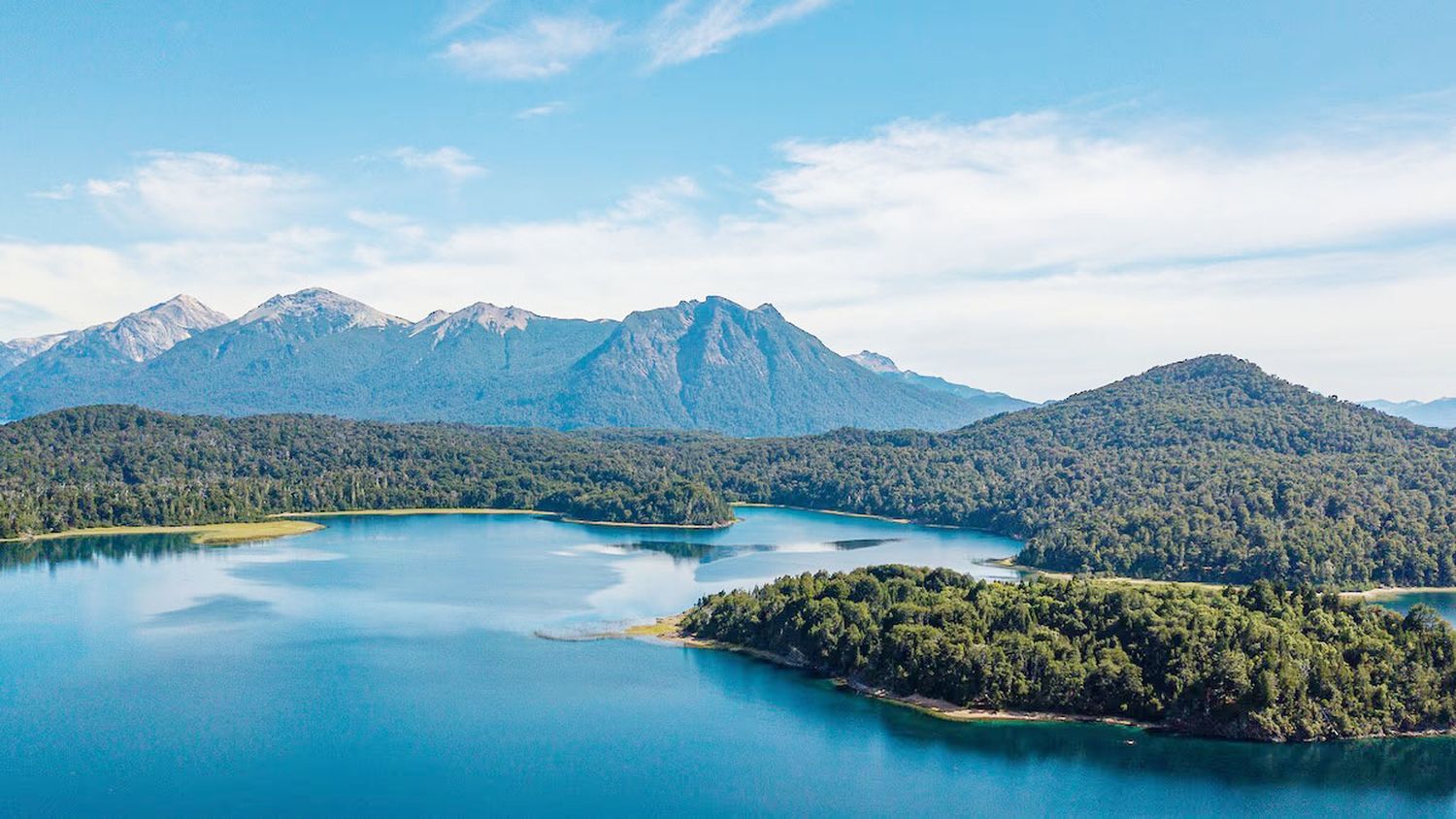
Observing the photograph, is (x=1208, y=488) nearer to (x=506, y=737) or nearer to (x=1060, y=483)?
(x=1060, y=483)

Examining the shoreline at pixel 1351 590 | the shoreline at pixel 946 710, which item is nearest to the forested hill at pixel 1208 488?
the shoreline at pixel 1351 590

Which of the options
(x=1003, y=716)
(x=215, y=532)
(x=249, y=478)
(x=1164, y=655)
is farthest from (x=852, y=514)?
(x=1003, y=716)

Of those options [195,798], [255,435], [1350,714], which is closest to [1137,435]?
[1350,714]

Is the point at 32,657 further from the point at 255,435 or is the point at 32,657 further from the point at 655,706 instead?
the point at 255,435

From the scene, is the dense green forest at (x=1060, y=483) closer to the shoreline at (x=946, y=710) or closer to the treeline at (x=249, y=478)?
the treeline at (x=249, y=478)

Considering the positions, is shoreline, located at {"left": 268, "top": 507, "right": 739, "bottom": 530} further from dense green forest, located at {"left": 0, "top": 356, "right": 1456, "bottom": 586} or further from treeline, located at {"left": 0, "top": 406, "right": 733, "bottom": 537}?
dense green forest, located at {"left": 0, "top": 356, "right": 1456, "bottom": 586}

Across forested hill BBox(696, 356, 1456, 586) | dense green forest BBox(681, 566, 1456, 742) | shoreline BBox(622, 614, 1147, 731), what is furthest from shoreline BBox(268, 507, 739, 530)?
dense green forest BBox(681, 566, 1456, 742)

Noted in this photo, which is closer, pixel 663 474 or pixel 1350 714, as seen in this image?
pixel 1350 714
